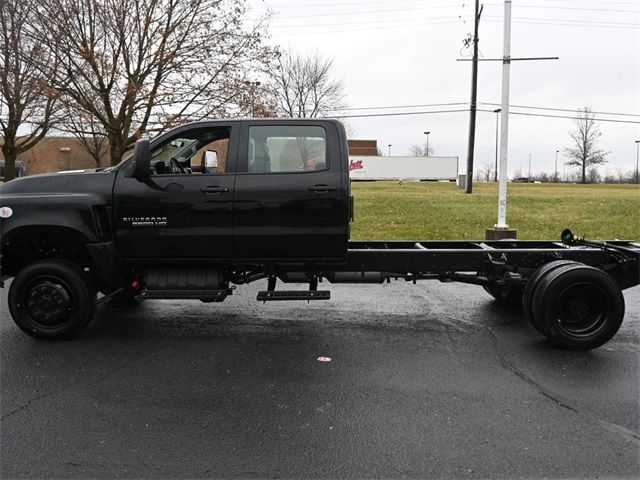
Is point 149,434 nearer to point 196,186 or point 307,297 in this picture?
point 307,297

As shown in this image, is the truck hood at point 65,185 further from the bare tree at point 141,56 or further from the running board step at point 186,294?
the bare tree at point 141,56

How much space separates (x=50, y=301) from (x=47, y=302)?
3cm

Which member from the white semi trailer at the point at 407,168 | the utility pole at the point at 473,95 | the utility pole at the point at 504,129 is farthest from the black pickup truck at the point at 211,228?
the white semi trailer at the point at 407,168

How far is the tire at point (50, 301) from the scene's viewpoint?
499 cm

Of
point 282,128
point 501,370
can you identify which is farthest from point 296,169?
point 501,370

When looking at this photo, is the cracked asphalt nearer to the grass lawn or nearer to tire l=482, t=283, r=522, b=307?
tire l=482, t=283, r=522, b=307

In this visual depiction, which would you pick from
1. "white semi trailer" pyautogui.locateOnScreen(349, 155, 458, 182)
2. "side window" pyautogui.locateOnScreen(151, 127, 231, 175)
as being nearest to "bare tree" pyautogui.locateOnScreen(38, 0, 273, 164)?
"side window" pyautogui.locateOnScreen(151, 127, 231, 175)

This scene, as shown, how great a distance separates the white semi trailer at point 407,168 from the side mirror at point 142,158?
2086 inches

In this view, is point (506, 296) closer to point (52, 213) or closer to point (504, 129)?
point (52, 213)

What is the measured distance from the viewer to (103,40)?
49.9 ft

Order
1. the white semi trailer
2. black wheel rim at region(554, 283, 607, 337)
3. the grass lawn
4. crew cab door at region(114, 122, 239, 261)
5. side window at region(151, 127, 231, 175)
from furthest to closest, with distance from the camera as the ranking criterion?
the white semi trailer < the grass lawn < side window at region(151, 127, 231, 175) < crew cab door at region(114, 122, 239, 261) < black wheel rim at region(554, 283, 607, 337)

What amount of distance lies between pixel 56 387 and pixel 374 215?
41.8ft

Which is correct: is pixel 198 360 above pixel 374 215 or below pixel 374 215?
below

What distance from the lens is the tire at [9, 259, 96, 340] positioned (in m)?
4.99
